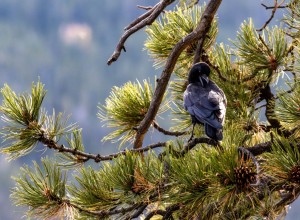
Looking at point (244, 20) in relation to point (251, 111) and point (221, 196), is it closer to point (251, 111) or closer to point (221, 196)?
point (251, 111)

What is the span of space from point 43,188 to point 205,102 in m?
0.56

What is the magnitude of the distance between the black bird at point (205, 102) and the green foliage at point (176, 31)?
8.3 inches

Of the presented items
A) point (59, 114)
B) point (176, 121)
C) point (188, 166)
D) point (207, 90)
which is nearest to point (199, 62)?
point (207, 90)

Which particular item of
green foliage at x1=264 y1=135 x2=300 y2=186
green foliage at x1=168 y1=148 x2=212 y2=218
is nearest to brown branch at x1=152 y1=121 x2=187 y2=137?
green foliage at x1=168 y1=148 x2=212 y2=218

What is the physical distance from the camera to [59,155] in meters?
2.07

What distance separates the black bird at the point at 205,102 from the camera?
1786 millimetres

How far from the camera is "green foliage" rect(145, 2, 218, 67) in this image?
7.55 ft

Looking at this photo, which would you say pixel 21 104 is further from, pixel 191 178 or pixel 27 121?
pixel 191 178

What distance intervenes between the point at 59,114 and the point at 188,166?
62 centimetres

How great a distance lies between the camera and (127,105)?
89.4 inches

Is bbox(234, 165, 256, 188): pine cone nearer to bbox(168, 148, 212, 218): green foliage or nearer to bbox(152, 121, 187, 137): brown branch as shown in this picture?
bbox(168, 148, 212, 218): green foliage

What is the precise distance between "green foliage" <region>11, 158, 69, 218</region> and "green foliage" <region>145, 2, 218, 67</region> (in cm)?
72

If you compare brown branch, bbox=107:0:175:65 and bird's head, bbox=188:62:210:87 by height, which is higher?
brown branch, bbox=107:0:175:65

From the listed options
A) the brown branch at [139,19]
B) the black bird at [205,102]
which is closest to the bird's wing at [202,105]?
the black bird at [205,102]
